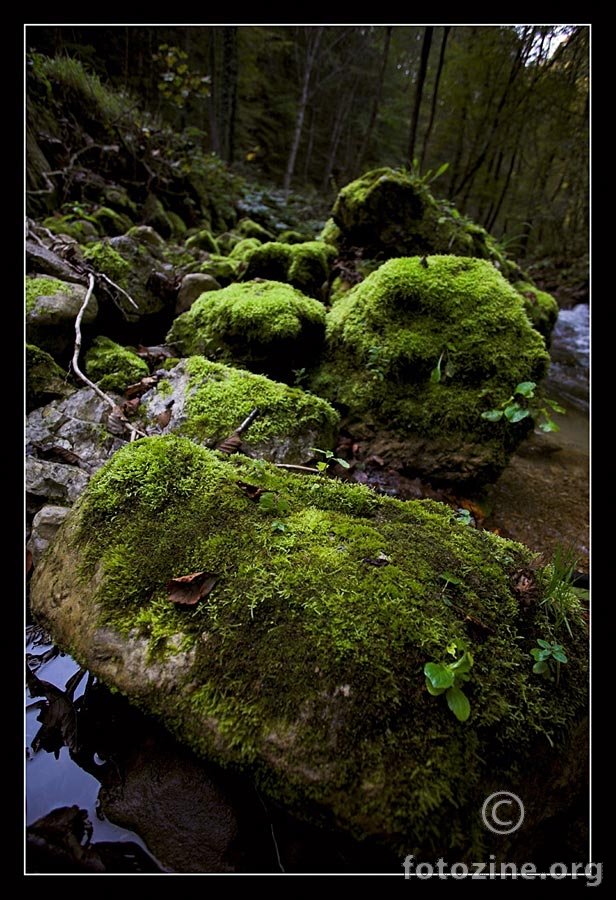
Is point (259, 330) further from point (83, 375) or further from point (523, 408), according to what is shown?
point (523, 408)

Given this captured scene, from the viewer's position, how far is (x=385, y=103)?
63.0 feet

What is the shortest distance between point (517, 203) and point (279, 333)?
19712 millimetres

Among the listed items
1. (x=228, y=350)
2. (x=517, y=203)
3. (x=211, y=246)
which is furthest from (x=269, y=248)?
(x=517, y=203)

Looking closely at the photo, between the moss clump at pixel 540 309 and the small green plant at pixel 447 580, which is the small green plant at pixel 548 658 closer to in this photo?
the small green plant at pixel 447 580

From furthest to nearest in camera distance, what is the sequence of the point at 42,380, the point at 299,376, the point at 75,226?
the point at 75,226 → the point at 299,376 → the point at 42,380

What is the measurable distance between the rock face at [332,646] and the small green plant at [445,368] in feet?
5.55

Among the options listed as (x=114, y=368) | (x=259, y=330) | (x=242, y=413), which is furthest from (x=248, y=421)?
(x=114, y=368)

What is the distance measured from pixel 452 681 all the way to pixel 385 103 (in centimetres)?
2417

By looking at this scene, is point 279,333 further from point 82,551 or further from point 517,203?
point 517,203

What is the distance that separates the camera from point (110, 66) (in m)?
9.66

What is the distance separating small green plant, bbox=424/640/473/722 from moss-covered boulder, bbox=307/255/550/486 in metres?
2.03

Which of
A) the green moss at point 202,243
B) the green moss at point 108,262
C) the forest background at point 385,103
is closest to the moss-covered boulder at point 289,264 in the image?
the green moss at point 108,262

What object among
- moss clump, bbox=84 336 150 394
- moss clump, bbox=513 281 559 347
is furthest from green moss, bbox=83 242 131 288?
moss clump, bbox=513 281 559 347

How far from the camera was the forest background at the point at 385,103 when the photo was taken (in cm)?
930
